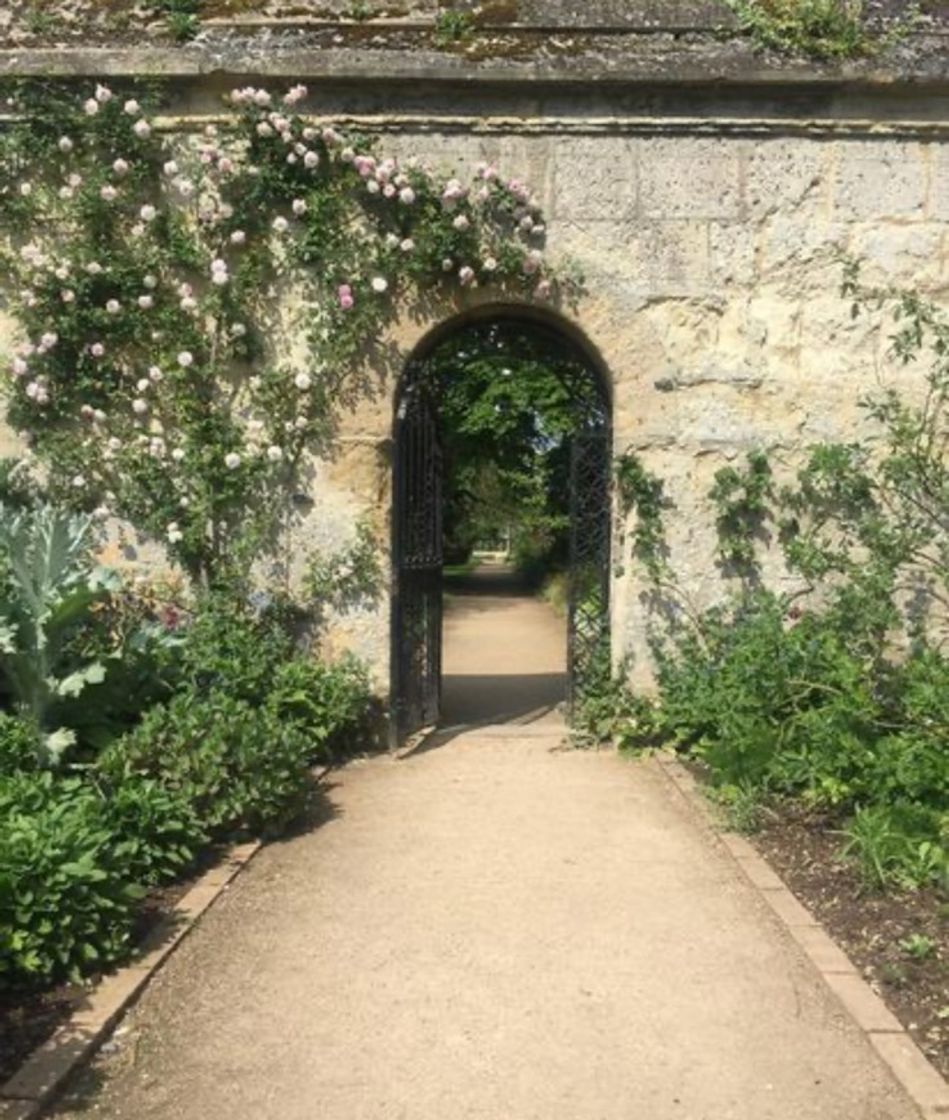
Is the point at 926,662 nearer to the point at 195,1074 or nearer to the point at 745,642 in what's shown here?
the point at 745,642

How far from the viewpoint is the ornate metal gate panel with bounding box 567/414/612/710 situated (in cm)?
754

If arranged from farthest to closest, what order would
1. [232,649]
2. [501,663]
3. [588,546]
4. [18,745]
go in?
[501,663], [588,546], [232,649], [18,745]

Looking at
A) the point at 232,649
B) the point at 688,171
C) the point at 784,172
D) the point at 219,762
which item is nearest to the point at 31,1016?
the point at 219,762

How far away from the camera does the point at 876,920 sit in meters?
4.25

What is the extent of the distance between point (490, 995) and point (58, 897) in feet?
4.69

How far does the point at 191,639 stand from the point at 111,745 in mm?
1296

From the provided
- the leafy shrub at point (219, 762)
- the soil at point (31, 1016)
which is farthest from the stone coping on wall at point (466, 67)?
the soil at point (31, 1016)

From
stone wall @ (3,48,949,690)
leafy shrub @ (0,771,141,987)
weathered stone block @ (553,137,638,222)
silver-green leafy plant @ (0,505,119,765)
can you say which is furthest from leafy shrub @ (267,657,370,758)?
weathered stone block @ (553,137,638,222)

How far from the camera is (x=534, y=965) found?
402cm

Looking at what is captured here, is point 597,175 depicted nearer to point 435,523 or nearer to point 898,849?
point 435,523

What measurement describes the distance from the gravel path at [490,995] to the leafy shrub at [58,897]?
0.27 m

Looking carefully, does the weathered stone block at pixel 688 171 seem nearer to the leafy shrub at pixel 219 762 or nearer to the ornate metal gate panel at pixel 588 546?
the ornate metal gate panel at pixel 588 546

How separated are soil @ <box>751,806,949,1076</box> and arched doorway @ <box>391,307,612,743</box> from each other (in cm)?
234

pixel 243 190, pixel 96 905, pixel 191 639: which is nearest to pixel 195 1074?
pixel 96 905
